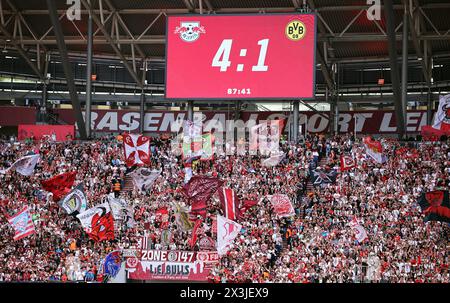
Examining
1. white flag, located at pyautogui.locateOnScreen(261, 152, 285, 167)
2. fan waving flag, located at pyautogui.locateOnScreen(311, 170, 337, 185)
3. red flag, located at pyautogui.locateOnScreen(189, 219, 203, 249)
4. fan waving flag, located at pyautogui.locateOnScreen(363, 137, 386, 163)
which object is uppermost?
fan waving flag, located at pyautogui.locateOnScreen(363, 137, 386, 163)

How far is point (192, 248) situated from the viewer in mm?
26578

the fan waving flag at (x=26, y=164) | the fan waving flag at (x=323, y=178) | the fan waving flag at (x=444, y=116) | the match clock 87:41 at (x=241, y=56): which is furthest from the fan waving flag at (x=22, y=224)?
the fan waving flag at (x=444, y=116)

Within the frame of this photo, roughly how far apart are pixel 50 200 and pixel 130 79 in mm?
20225

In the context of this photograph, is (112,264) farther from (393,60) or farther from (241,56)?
(393,60)

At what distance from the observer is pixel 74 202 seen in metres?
27.6

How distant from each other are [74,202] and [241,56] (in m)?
11.4

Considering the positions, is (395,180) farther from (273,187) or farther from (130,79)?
(130,79)

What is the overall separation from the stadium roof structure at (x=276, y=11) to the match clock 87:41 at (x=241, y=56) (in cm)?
170

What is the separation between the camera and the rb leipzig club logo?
34.2 metres

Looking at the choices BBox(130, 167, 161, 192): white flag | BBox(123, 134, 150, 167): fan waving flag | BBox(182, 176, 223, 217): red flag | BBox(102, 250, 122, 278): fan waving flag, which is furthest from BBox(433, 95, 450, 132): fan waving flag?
BBox(102, 250, 122, 278): fan waving flag

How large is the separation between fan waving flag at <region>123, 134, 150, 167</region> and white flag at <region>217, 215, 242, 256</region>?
794 centimetres

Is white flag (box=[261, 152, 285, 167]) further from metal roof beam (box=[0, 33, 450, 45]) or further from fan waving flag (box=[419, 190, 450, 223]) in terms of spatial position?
fan waving flag (box=[419, 190, 450, 223])
